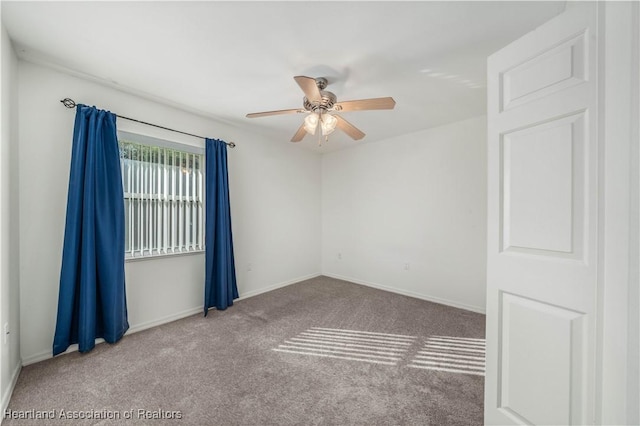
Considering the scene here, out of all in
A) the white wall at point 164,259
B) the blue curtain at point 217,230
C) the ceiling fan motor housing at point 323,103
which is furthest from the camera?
the blue curtain at point 217,230

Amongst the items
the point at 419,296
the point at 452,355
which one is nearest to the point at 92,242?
the point at 452,355

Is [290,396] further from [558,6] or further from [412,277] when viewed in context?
[558,6]

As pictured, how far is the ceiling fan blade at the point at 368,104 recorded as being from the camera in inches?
77.3

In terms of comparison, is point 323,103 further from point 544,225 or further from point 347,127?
point 544,225

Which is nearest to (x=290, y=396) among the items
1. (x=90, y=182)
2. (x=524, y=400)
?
(x=524, y=400)

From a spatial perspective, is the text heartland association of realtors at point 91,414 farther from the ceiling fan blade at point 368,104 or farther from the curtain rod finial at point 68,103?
the ceiling fan blade at point 368,104

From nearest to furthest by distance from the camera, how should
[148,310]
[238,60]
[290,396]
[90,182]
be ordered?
[290,396] → [238,60] → [90,182] → [148,310]

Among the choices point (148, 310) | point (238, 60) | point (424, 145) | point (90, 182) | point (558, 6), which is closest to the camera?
point (558, 6)

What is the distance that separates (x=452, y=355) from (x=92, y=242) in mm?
3343

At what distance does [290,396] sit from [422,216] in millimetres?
2925

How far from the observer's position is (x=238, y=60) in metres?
2.03

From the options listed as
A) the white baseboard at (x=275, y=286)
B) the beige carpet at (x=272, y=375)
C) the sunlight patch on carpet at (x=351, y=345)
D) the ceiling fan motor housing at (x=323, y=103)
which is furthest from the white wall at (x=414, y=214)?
the ceiling fan motor housing at (x=323, y=103)

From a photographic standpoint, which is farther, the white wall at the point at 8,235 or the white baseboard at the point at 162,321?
the white baseboard at the point at 162,321

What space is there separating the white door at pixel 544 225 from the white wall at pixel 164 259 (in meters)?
3.09
